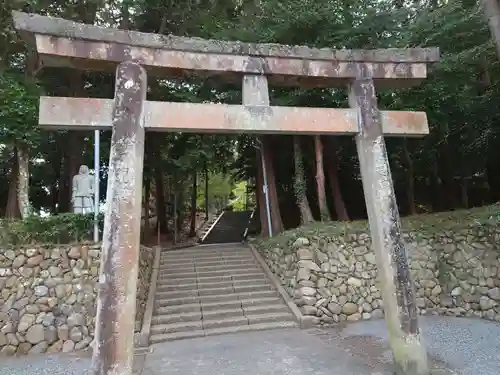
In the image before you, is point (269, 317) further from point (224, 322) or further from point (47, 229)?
point (47, 229)

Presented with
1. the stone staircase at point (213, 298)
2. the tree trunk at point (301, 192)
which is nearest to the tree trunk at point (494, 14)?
the tree trunk at point (301, 192)

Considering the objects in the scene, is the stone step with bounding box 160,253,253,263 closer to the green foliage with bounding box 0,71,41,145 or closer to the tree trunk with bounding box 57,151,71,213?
the green foliage with bounding box 0,71,41,145

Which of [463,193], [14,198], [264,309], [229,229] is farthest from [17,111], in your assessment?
[463,193]

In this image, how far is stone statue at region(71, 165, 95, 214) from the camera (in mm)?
9469

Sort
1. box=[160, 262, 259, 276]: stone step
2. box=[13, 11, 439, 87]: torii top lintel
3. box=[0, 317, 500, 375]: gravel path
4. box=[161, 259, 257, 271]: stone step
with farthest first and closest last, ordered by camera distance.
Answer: box=[161, 259, 257, 271]: stone step
box=[160, 262, 259, 276]: stone step
box=[0, 317, 500, 375]: gravel path
box=[13, 11, 439, 87]: torii top lintel

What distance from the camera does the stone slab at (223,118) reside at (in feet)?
14.5

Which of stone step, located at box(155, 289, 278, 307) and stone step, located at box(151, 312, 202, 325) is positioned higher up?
stone step, located at box(155, 289, 278, 307)

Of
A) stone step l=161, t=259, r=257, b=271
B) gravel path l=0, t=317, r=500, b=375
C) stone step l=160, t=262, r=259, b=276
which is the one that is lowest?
gravel path l=0, t=317, r=500, b=375

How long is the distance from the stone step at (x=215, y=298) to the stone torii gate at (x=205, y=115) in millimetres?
4784

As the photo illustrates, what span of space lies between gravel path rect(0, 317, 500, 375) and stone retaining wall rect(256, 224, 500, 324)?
0.88 m

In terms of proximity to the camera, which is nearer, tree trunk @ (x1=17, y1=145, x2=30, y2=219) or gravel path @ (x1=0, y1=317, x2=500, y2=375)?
gravel path @ (x1=0, y1=317, x2=500, y2=375)

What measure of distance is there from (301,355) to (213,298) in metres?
3.31

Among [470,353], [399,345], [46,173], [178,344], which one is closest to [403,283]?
[399,345]

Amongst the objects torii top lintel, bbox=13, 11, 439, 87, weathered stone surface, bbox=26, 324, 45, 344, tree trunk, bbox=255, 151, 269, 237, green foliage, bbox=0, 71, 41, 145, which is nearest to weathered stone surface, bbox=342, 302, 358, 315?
tree trunk, bbox=255, 151, 269, 237
